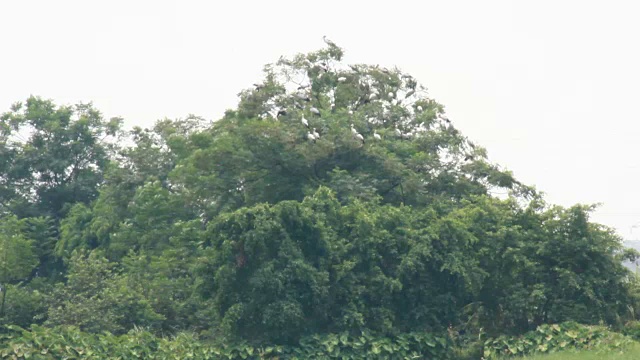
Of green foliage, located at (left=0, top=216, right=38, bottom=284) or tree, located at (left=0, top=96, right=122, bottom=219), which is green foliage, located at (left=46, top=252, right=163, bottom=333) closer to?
green foliage, located at (left=0, top=216, right=38, bottom=284)

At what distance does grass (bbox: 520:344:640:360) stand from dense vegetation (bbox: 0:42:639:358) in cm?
239

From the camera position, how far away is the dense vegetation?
61.0 feet

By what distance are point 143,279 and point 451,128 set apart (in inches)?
417

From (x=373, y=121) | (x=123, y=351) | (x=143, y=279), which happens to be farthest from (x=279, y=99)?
(x=123, y=351)

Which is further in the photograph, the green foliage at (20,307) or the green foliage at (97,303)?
the green foliage at (20,307)

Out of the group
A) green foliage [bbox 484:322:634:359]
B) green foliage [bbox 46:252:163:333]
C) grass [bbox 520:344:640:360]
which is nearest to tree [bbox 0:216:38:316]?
green foliage [bbox 46:252:163:333]

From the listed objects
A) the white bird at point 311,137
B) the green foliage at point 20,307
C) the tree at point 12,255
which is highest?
the white bird at point 311,137

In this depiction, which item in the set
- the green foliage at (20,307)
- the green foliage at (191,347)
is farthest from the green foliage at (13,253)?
the green foliage at (191,347)

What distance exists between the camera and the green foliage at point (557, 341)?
55.1ft

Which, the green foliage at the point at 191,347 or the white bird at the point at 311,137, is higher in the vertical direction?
the white bird at the point at 311,137

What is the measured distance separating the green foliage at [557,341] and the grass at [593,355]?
0.31 metres

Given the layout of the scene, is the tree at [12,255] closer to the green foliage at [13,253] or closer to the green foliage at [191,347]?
the green foliage at [13,253]

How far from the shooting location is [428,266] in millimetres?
19469

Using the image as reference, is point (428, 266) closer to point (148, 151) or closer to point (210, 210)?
point (210, 210)
